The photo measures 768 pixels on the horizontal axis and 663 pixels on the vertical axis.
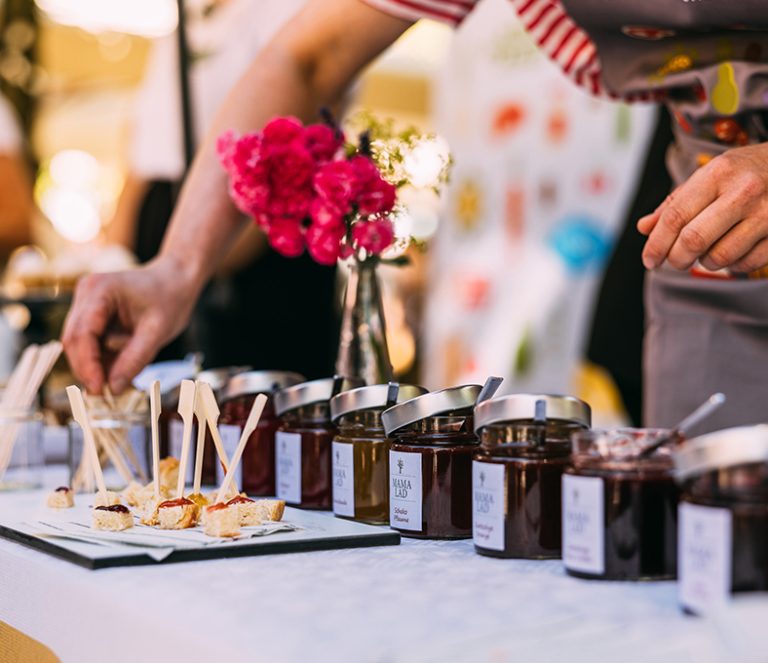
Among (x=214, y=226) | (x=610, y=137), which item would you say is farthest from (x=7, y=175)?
(x=214, y=226)

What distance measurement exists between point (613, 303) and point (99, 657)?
2.03 meters

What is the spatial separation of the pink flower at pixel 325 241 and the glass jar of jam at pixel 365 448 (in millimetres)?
307

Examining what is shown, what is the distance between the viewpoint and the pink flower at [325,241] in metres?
1.55

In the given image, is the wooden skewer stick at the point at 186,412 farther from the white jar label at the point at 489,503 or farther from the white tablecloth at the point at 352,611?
the white jar label at the point at 489,503

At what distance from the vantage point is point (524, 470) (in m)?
1.05

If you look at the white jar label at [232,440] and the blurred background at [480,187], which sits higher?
the blurred background at [480,187]

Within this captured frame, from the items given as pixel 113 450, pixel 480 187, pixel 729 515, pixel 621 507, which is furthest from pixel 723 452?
pixel 480 187

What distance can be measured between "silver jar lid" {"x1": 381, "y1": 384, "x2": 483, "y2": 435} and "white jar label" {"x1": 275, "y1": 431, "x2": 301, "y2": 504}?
9.8 inches

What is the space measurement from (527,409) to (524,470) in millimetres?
53

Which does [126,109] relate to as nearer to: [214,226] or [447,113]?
[447,113]

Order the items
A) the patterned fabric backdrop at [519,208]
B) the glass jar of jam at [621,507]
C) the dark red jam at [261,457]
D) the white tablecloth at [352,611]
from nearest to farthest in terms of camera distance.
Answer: the white tablecloth at [352,611]
the glass jar of jam at [621,507]
the dark red jam at [261,457]
the patterned fabric backdrop at [519,208]

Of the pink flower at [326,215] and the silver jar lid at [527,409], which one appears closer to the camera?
the silver jar lid at [527,409]

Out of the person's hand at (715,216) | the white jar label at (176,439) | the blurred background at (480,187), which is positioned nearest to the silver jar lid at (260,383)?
the white jar label at (176,439)

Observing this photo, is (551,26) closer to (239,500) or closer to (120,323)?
(120,323)
